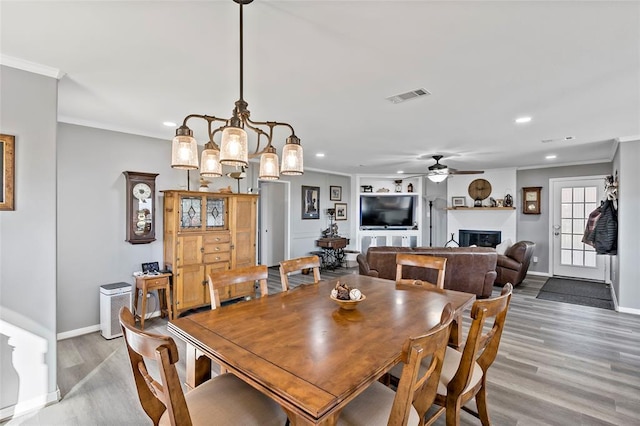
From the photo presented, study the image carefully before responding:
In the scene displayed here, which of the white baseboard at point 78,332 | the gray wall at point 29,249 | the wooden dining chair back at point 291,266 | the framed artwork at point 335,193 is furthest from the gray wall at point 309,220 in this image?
the gray wall at point 29,249

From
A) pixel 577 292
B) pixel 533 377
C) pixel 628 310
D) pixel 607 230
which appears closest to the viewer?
pixel 533 377

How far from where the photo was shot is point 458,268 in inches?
190

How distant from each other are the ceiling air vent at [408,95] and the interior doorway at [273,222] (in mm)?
4392

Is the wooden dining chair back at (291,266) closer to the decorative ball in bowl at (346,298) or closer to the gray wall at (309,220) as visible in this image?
the decorative ball in bowl at (346,298)

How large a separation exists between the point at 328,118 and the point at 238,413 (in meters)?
2.92

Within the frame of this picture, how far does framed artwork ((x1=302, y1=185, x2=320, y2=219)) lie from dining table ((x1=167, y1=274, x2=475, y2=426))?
5.22m

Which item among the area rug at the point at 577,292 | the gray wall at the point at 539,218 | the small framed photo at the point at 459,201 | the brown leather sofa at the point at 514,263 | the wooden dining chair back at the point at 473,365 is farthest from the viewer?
the small framed photo at the point at 459,201

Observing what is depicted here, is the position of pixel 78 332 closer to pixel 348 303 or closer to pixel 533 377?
pixel 348 303

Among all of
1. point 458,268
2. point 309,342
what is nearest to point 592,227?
point 458,268

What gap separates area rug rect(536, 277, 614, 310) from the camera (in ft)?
15.9

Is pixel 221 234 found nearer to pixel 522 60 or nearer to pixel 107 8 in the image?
pixel 107 8

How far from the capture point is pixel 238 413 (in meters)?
1.36

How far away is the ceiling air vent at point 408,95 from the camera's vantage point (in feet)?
8.84

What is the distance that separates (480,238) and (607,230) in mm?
3273
